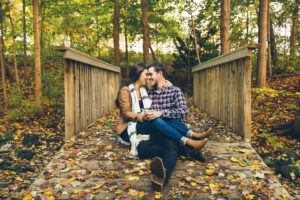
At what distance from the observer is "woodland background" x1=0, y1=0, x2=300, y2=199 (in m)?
5.66

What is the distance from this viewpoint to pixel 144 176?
2871 millimetres

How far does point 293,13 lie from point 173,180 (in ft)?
38.7

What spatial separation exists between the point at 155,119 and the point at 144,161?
65 centimetres

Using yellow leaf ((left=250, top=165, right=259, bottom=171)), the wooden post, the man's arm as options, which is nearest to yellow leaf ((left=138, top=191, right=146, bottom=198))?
the man's arm

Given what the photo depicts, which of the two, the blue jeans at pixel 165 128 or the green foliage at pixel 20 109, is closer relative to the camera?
the blue jeans at pixel 165 128

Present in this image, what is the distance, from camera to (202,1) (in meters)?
12.1

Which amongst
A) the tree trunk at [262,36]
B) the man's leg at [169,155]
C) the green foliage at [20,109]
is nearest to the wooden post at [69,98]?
the man's leg at [169,155]

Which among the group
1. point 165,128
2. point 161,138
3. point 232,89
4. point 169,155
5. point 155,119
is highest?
point 232,89

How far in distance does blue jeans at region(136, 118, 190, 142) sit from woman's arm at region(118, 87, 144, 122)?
117mm

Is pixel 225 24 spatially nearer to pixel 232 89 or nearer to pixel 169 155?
pixel 232 89

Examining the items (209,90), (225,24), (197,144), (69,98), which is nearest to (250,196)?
(197,144)

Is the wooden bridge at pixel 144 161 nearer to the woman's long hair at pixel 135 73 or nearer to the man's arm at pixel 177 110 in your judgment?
the man's arm at pixel 177 110

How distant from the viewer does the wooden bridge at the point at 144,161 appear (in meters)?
2.53

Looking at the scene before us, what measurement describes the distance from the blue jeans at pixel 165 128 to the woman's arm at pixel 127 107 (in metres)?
0.12
